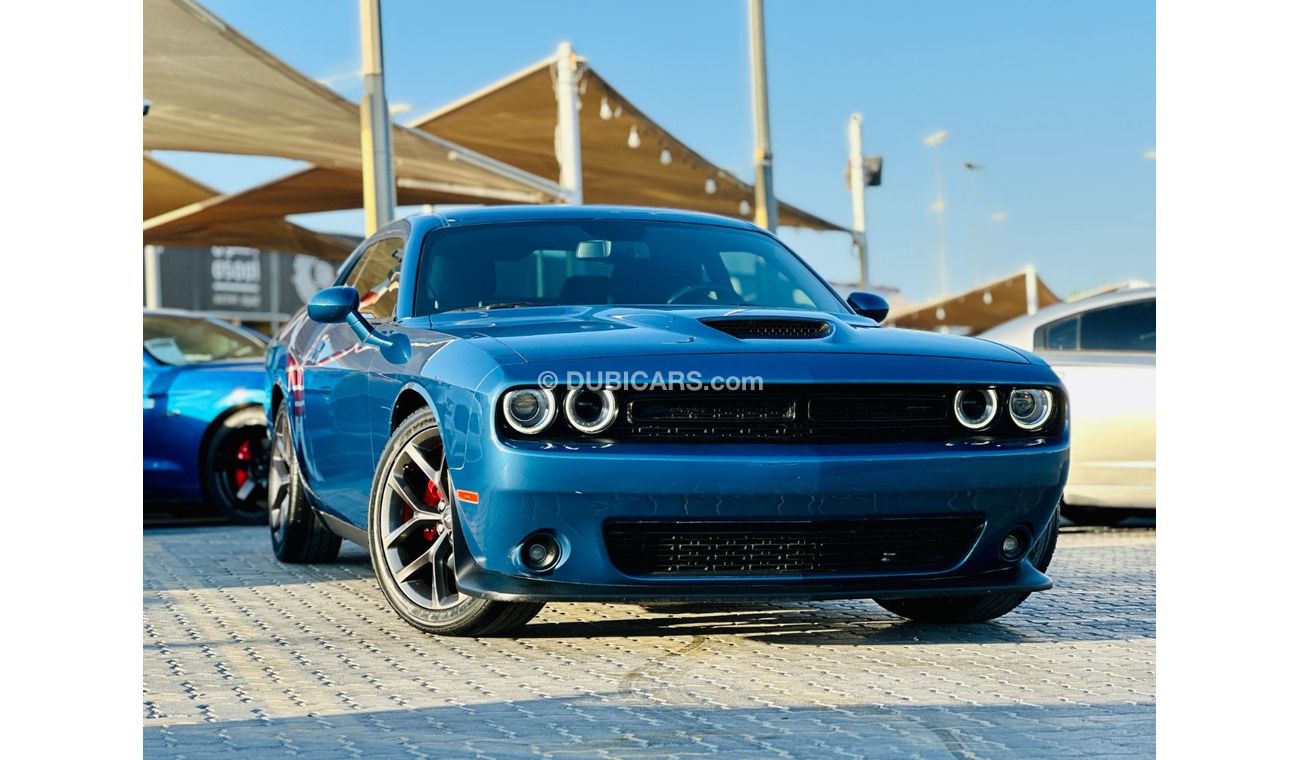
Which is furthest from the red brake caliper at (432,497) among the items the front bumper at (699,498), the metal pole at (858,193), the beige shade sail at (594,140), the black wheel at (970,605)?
the metal pole at (858,193)

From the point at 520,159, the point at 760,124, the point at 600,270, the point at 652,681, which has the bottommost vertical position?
the point at 652,681

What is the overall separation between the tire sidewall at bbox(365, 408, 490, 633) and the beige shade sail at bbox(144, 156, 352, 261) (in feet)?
52.8

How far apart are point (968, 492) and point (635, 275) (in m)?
1.71

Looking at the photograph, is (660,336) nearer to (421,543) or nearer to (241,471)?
(421,543)

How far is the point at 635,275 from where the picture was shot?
656 centimetres

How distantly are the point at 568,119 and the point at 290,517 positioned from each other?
41.8 feet

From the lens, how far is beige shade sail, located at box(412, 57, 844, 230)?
21.0m

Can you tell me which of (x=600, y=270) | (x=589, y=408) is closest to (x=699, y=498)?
(x=589, y=408)

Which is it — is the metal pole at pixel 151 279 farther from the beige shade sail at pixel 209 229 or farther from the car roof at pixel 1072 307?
the car roof at pixel 1072 307

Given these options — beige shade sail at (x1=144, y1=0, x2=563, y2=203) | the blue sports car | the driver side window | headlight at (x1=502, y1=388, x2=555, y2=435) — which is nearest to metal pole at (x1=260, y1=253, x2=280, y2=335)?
beige shade sail at (x1=144, y1=0, x2=563, y2=203)

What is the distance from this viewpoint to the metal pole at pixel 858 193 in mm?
29500

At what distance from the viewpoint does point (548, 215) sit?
689cm

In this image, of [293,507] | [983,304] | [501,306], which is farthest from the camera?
[983,304]

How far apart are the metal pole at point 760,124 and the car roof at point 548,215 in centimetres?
1699
